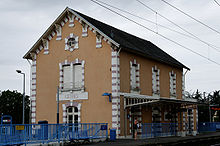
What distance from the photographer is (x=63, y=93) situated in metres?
25.6

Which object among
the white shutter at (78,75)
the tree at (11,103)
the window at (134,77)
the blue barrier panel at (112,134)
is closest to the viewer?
the blue barrier panel at (112,134)

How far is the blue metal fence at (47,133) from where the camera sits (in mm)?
15668

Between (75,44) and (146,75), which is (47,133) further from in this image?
(146,75)

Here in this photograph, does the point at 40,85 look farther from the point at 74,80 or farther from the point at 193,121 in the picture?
the point at 193,121

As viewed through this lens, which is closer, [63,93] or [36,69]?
[63,93]

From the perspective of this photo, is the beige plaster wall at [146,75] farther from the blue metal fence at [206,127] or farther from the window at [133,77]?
the blue metal fence at [206,127]

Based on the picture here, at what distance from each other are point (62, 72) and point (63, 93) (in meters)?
1.63

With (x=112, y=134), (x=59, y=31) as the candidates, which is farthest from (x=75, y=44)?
(x=112, y=134)

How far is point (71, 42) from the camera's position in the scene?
26094mm

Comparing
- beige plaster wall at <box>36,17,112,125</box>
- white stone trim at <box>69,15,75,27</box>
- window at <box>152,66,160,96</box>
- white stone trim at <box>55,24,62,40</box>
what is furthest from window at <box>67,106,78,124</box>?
window at <box>152,66,160,96</box>

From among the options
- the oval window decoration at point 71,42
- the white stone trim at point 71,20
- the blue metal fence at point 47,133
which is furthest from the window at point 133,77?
the white stone trim at point 71,20

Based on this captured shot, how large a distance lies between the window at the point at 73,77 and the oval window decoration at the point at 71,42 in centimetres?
129

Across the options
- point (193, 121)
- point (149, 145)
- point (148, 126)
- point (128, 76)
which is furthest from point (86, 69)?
point (193, 121)

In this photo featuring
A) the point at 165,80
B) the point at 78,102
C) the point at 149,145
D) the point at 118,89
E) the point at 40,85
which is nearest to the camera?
the point at 149,145
